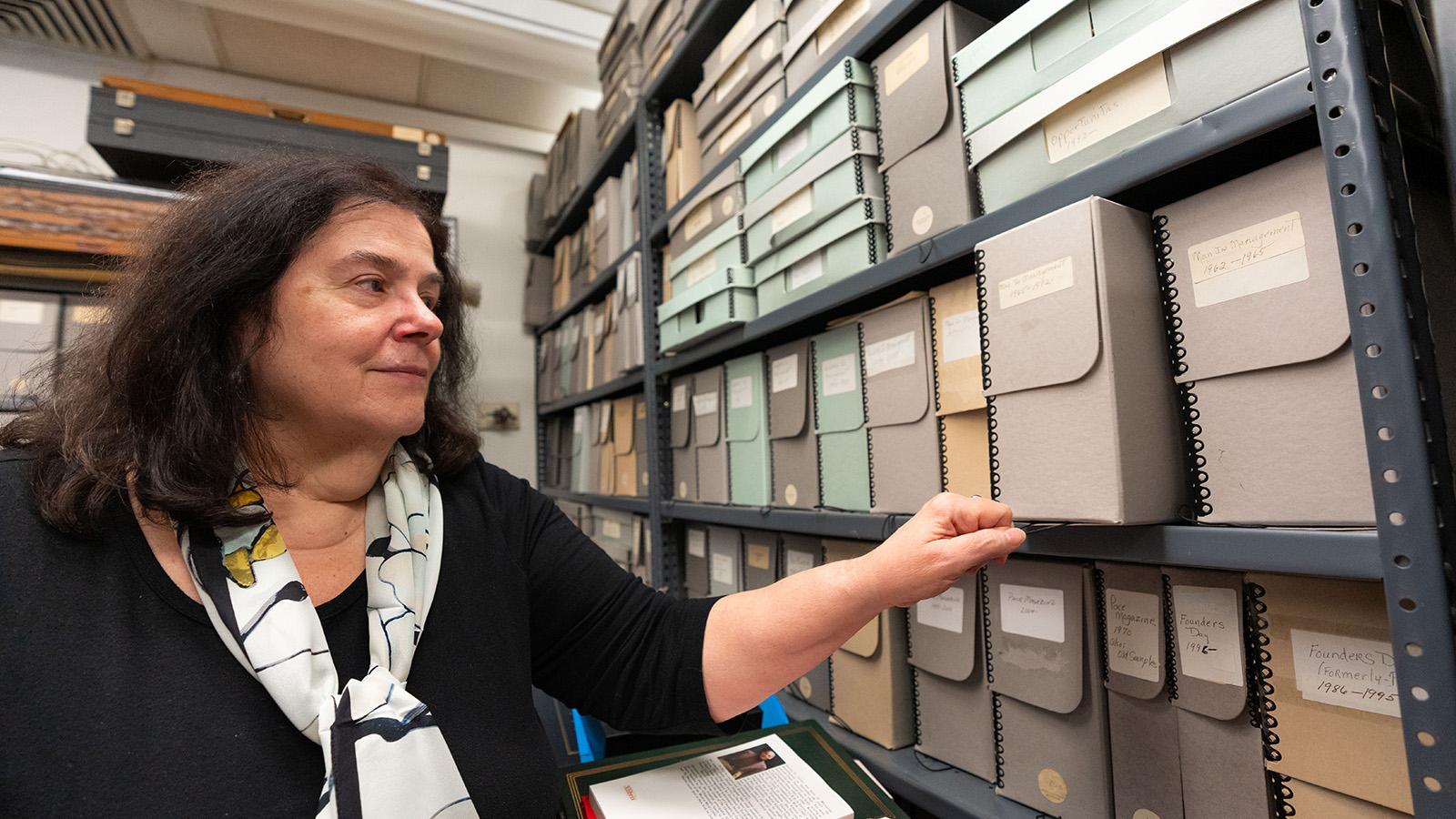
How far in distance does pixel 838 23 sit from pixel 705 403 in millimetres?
769

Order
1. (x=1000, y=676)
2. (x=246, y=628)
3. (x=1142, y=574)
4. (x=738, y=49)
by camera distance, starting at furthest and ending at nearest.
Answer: (x=738, y=49)
(x=1000, y=676)
(x=1142, y=574)
(x=246, y=628)

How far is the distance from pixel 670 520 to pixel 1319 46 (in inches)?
55.9

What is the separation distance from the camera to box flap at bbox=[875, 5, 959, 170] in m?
0.91

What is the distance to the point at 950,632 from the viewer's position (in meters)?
0.93

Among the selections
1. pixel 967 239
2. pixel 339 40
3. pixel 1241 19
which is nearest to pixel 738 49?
pixel 967 239

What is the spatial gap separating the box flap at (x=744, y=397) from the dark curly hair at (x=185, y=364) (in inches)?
27.9

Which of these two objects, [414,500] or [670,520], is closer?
[414,500]

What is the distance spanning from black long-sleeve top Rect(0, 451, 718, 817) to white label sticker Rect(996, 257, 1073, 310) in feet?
1.74

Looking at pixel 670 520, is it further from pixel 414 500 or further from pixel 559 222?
pixel 559 222

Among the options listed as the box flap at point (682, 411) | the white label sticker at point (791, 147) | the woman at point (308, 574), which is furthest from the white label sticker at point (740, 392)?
the woman at point (308, 574)

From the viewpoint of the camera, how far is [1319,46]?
501 millimetres

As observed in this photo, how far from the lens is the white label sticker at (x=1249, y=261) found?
57 centimetres

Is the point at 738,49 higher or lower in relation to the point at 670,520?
higher

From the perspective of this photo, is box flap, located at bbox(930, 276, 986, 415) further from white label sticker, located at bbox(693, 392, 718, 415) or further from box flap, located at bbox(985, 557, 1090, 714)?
white label sticker, located at bbox(693, 392, 718, 415)
